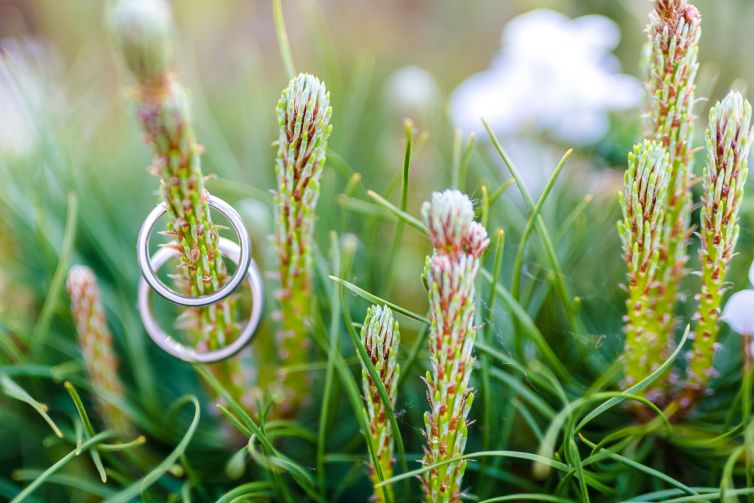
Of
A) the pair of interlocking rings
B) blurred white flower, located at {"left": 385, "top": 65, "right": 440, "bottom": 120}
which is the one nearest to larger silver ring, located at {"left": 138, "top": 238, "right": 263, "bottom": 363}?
the pair of interlocking rings

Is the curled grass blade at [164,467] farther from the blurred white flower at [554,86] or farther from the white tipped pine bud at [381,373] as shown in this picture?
the blurred white flower at [554,86]

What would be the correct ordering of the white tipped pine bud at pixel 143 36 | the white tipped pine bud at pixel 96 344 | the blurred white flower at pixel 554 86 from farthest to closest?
the blurred white flower at pixel 554 86
the white tipped pine bud at pixel 96 344
the white tipped pine bud at pixel 143 36

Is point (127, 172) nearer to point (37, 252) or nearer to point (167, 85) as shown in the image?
point (37, 252)

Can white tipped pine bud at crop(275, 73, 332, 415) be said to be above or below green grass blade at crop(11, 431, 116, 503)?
above

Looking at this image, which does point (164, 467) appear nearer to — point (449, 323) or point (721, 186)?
point (449, 323)

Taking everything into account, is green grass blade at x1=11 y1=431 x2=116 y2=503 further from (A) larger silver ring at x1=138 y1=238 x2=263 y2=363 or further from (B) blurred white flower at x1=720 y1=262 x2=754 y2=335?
(B) blurred white flower at x1=720 y1=262 x2=754 y2=335

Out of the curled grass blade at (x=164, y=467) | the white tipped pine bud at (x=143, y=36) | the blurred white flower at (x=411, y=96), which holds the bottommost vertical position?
the curled grass blade at (x=164, y=467)

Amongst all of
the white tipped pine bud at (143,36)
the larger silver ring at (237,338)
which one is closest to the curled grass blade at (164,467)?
the larger silver ring at (237,338)
